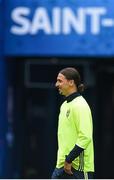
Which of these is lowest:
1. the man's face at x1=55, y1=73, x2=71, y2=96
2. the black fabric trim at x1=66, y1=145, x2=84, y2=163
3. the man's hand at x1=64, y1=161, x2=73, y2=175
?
the man's hand at x1=64, y1=161, x2=73, y2=175

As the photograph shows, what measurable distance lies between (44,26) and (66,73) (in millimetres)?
4795

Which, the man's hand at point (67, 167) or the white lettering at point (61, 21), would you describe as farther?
the white lettering at point (61, 21)

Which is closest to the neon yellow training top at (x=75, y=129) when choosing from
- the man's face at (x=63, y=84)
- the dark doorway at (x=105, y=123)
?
the man's face at (x=63, y=84)

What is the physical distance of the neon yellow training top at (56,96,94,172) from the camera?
6.60 m

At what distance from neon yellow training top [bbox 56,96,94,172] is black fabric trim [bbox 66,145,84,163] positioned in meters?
0.08

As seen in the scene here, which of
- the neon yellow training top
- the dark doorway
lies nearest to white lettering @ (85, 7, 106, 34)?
the dark doorway

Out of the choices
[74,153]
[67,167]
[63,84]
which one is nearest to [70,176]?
[67,167]

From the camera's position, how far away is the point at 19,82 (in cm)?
1445

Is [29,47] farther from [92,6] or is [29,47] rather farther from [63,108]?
[63,108]

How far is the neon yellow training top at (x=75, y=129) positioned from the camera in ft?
21.7

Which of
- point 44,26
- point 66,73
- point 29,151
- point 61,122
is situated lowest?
point 29,151

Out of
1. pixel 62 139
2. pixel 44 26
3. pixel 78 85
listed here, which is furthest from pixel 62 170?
pixel 44 26

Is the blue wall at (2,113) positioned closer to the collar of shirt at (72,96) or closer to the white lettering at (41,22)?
the white lettering at (41,22)

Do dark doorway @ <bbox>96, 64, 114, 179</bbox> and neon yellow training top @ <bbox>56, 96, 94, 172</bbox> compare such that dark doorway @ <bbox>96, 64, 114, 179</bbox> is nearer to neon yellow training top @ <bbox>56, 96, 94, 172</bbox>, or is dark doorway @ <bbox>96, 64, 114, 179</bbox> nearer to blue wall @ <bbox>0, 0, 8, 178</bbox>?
blue wall @ <bbox>0, 0, 8, 178</bbox>
